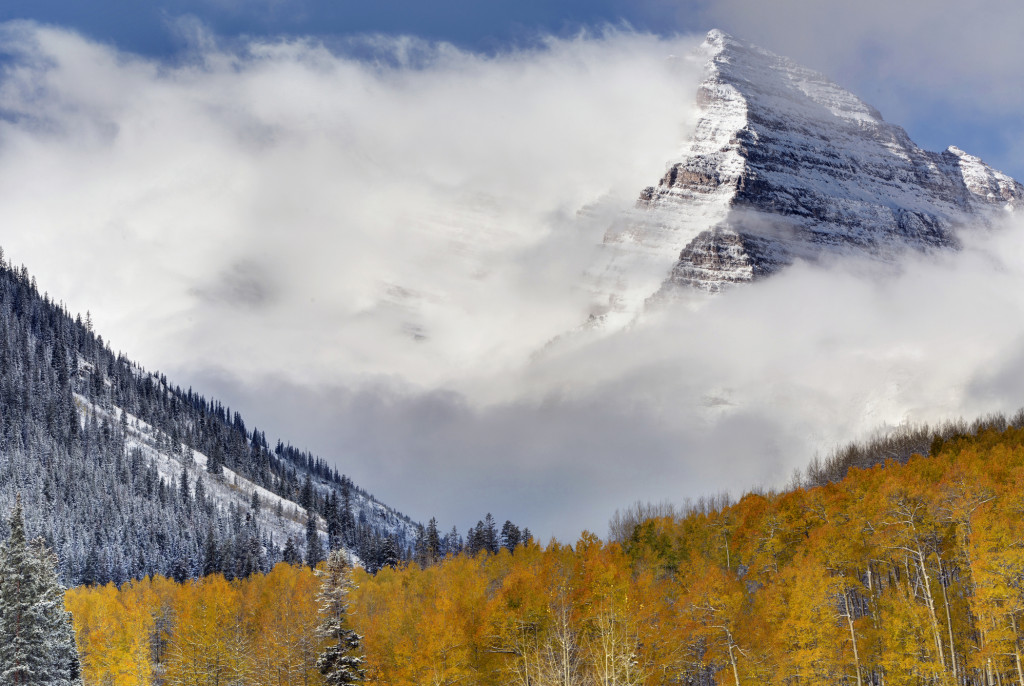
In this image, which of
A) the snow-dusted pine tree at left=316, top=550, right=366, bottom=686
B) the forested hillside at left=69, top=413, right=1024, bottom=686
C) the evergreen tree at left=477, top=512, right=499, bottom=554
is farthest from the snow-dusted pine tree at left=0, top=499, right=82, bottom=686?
the evergreen tree at left=477, top=512, right=499, bottom=554

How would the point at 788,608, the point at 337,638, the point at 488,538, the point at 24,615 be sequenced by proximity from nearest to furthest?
the point at 24,615 → the point at 337,638 → the point at 788,608 → the point at 488,538

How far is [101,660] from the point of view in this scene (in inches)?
4456

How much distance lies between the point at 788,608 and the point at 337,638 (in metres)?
36.1

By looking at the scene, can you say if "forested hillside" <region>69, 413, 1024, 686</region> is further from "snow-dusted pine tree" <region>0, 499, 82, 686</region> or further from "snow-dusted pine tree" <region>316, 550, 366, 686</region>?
"snow-dusted pine tree" <region>0, 499, 82, 686</region>

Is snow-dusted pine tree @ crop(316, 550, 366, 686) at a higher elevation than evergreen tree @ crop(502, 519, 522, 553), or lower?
lower

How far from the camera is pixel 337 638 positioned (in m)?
76.0

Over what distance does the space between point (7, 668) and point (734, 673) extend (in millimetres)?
53072

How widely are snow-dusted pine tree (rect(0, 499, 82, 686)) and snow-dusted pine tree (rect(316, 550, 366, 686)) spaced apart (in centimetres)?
1894

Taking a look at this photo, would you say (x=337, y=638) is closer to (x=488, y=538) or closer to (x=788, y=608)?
(x=788, y=608)

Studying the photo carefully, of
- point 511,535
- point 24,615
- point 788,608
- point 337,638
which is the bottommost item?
point 337,638

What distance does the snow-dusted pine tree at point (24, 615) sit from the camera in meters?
65.1

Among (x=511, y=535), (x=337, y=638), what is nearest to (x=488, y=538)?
(x=511, y=535)

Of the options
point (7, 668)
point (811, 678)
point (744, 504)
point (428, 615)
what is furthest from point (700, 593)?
point (7, 668)

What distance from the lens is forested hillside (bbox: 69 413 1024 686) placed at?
229 ft
